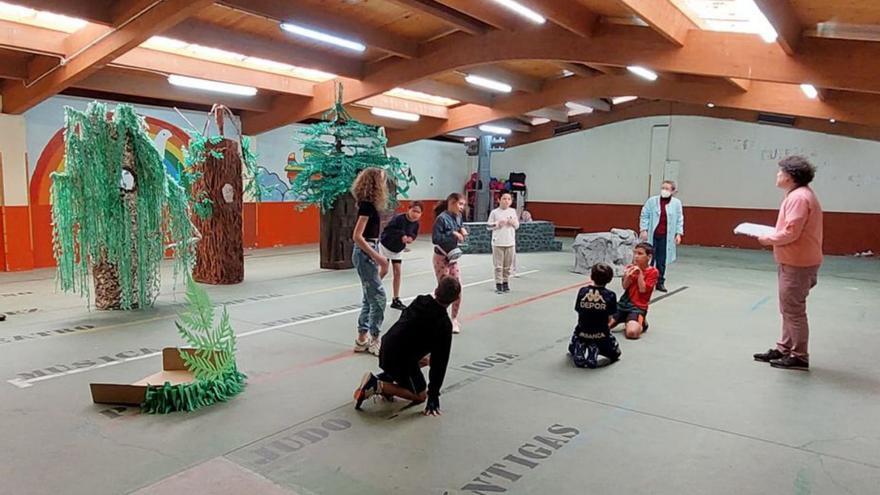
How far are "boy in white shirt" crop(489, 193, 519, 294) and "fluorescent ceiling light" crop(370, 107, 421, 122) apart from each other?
616 cm

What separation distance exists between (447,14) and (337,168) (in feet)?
10.5

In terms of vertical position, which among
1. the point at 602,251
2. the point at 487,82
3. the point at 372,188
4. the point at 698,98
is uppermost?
the point at 487,82

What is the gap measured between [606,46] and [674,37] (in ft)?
3.29

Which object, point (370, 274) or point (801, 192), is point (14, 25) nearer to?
point (370, 274)

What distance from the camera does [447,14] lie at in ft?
24.3

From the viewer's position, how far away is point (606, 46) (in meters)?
7.82

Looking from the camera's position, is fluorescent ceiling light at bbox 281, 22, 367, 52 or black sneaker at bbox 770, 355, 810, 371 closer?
black sneaker at bbox 770, 355, 810, 371

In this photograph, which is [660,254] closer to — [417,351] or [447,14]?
[447,14]

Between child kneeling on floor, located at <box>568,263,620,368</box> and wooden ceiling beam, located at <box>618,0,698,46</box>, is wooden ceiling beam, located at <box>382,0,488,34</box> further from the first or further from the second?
child kneeling on floor, located at <box>568,263,620,368</box>

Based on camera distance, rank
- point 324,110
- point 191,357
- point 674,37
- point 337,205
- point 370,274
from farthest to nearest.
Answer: point 324,110 < point 337,205 < point 674,37 < point 370,274 < point 191,357

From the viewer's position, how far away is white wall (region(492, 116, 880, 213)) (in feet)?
43.3

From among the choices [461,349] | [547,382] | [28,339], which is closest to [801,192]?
[547,382]

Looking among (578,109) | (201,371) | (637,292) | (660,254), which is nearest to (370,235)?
(201,371)

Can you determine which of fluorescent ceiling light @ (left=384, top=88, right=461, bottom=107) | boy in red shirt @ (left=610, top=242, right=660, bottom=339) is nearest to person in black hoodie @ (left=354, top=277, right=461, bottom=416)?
boy in red shirt @ (left=610, top=242, right=660, bottom=339)
